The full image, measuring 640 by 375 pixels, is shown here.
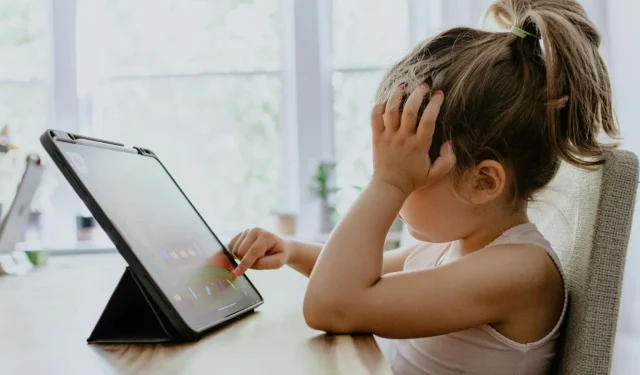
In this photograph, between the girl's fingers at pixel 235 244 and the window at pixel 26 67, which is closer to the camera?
the girl's fingers at pixel 235 244

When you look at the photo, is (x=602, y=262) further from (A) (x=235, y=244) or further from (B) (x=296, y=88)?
(B) (x=296, y=88)

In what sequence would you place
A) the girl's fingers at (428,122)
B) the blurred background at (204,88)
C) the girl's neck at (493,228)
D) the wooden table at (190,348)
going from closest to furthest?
the wooden table at (190,348) < the girl's fingers at (428,122) < the girl's neck at (493,228) < the blurred background at (204,88)

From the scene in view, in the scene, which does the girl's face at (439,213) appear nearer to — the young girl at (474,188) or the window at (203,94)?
the young girl at (474,188)

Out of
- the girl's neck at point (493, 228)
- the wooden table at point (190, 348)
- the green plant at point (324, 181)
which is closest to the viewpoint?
the wooden table at point (190, 348)

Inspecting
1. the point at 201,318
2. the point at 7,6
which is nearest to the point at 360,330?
the point at 201,318

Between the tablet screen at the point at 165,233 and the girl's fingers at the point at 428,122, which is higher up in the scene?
the girl's fingers at the point at 428,122

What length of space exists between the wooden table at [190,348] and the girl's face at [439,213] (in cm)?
19

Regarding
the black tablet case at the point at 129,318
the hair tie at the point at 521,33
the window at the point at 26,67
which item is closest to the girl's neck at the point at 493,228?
the hair tie at the point at 521,33

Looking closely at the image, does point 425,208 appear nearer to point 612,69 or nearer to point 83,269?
point 83,269

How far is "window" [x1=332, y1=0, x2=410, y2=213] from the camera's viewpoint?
2775mm

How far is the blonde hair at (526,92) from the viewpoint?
88 cm

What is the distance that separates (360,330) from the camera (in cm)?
79

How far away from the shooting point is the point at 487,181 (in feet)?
3.06

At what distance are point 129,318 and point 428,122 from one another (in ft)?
1.29
